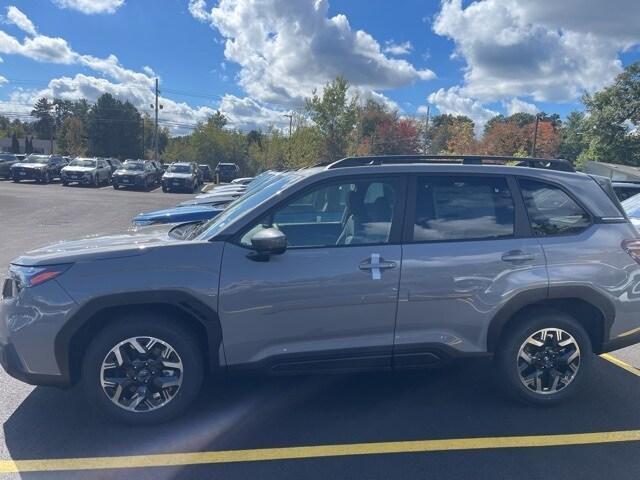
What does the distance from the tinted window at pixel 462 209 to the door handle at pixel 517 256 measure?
0.15m

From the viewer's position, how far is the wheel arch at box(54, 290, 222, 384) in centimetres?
337

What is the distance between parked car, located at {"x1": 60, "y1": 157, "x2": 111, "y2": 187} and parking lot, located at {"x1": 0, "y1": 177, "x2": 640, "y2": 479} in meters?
28.7

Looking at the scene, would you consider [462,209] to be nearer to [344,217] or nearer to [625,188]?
[344,217]

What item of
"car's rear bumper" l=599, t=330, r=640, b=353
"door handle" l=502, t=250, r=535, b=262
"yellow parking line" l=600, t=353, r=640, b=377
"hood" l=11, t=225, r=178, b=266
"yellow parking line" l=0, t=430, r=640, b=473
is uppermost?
"door handle" l=502, t=250, r=535, b=262

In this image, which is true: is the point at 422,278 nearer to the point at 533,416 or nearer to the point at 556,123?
the point at 533,416

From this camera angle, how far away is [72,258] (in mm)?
3439

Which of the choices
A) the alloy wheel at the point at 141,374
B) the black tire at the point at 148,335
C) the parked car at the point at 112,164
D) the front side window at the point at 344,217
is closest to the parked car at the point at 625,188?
the front side window at the point at 344,217

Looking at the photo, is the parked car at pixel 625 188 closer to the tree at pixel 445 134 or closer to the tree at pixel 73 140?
the tree at pixel 445 134

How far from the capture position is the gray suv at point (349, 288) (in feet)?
11.2

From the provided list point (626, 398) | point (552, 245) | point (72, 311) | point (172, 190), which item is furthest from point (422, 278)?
point (172, 190)

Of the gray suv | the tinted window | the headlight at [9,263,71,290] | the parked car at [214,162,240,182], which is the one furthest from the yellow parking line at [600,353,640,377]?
the parked car at [214,162,240,182]

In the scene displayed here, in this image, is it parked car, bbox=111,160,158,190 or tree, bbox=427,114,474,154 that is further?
tree, bbox=427,114,474,154

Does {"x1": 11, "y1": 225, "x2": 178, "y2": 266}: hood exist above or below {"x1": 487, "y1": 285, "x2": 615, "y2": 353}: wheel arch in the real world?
above

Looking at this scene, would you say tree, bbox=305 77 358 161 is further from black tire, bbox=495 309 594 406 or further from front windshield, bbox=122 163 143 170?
black tire, bbox=495 309 594 406
